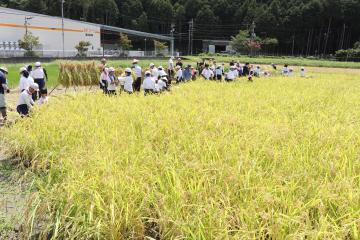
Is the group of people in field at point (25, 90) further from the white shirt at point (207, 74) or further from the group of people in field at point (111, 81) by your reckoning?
the white shirt at point (207, 74)

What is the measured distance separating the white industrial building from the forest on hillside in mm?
28198

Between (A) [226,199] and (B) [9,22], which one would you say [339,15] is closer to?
(B) [9,22]

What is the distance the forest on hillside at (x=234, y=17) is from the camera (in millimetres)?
73938

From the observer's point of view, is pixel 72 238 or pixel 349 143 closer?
pixel 72 238

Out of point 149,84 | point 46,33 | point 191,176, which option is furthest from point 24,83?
point 46,33

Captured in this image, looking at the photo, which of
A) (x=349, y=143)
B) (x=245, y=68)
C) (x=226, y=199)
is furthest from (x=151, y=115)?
(x=245, y=68)

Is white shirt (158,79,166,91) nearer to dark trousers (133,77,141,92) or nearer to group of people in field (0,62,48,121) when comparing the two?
dark trousers (133,77,141,92)

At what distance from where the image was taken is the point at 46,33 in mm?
43875

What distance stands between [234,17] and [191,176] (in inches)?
3390

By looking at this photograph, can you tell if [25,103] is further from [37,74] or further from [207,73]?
[207,73]

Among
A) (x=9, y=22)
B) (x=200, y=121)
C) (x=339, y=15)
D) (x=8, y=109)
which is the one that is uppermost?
(x=339, y=15)

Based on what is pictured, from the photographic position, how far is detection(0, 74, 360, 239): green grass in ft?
8.39

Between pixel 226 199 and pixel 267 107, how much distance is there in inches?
208

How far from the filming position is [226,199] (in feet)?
9.14
